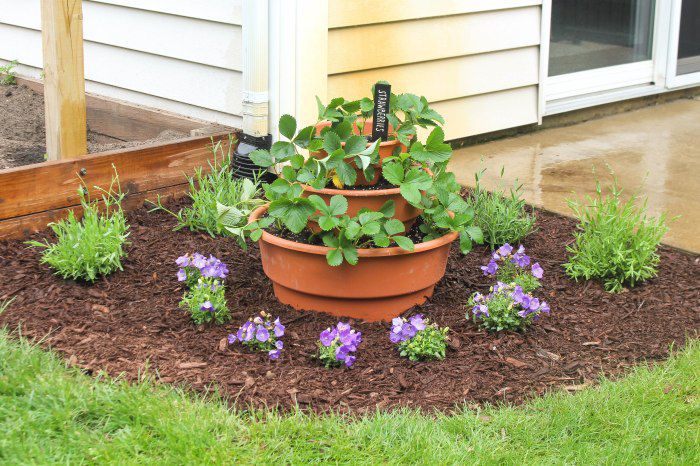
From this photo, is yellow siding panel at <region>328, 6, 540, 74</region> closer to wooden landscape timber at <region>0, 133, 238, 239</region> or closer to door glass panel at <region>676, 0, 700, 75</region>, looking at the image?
wooden landscape timber at <region>0, 133, 238, 239</region>

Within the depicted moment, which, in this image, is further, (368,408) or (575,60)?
(575,60)

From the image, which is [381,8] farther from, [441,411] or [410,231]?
[441,411]

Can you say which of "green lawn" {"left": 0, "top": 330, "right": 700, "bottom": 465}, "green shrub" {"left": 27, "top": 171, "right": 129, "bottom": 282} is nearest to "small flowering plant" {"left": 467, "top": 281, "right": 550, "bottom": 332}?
"green lawn" {"left": 0, "top": 330, "right": 700, "bottom": 465}

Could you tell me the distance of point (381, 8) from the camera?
16.6ft

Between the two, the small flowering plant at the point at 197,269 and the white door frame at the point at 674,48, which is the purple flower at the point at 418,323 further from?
the white door frame at the point at 674,48

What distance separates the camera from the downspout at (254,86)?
15.0 ft

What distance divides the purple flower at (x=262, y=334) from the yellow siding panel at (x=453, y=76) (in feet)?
6.63

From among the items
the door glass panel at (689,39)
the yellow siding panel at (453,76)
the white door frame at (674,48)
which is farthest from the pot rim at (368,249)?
the door glass panel at (689,39)

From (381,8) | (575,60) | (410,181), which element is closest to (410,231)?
(410,181)

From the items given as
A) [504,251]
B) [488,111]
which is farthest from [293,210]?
[488,111]

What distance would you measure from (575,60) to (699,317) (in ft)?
10.8

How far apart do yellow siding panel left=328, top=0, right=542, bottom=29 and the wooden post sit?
1.24 m

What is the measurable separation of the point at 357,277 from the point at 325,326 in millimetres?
209

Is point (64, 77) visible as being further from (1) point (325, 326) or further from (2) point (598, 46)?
(2) point (598, 46)
